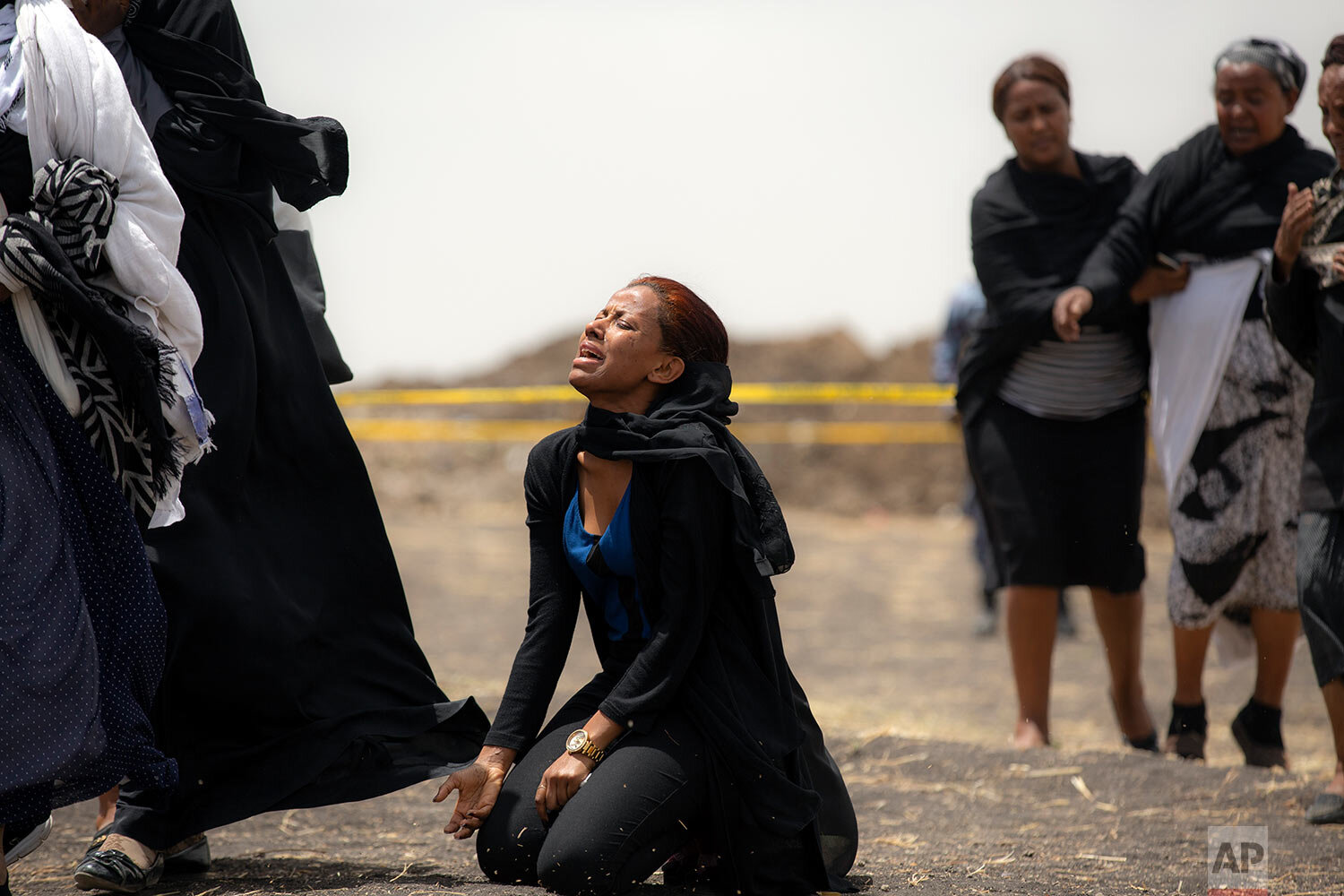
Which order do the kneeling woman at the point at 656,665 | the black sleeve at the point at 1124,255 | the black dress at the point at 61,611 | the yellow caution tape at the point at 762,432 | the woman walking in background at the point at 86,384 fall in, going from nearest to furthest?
the black dress at the point at 61,611 → the woman walking in background at the point at 86,384 → the kneeling woman at the point at 656,665 → the black sleeve at the point at 1124,255 → the yellow caution tape at the point at 762,432

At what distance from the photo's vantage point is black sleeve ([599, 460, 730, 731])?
289 centimetres

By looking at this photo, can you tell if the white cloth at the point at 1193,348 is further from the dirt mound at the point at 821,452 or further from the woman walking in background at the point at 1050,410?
the dirt mound at the point at 821,452

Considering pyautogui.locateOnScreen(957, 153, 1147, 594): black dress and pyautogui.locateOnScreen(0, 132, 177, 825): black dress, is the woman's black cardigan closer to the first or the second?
pyautogui.locateOnScreen(0, 132, 177, 825): black dress

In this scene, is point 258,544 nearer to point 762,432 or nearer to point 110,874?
point 110,874

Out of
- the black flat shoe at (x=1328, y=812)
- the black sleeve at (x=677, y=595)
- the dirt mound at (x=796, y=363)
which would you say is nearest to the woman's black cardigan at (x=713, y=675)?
the black sleeve at (x=677, y=595)

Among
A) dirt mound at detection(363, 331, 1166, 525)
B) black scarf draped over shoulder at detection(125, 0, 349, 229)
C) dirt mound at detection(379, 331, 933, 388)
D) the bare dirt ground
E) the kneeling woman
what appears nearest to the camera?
the kneeling woman

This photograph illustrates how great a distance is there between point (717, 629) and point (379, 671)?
93 centimetres

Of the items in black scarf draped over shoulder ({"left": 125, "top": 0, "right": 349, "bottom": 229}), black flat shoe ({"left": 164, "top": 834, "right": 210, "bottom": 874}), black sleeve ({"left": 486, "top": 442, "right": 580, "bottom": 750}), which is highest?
black scarf draped over shoulder ({"left": 125, "top": 0, "right": 349, "bottom": 229})

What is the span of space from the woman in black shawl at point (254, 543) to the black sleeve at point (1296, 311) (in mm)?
2653

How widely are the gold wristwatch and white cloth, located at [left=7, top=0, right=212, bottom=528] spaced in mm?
983

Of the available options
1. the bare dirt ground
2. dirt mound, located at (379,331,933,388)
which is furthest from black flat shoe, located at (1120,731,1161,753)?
dirt mound, located at (379,331,933,388)

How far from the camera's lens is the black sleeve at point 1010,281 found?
4.90 metres

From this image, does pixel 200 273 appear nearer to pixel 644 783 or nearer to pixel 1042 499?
pixel 644 783

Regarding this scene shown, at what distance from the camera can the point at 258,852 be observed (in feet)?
11.8
